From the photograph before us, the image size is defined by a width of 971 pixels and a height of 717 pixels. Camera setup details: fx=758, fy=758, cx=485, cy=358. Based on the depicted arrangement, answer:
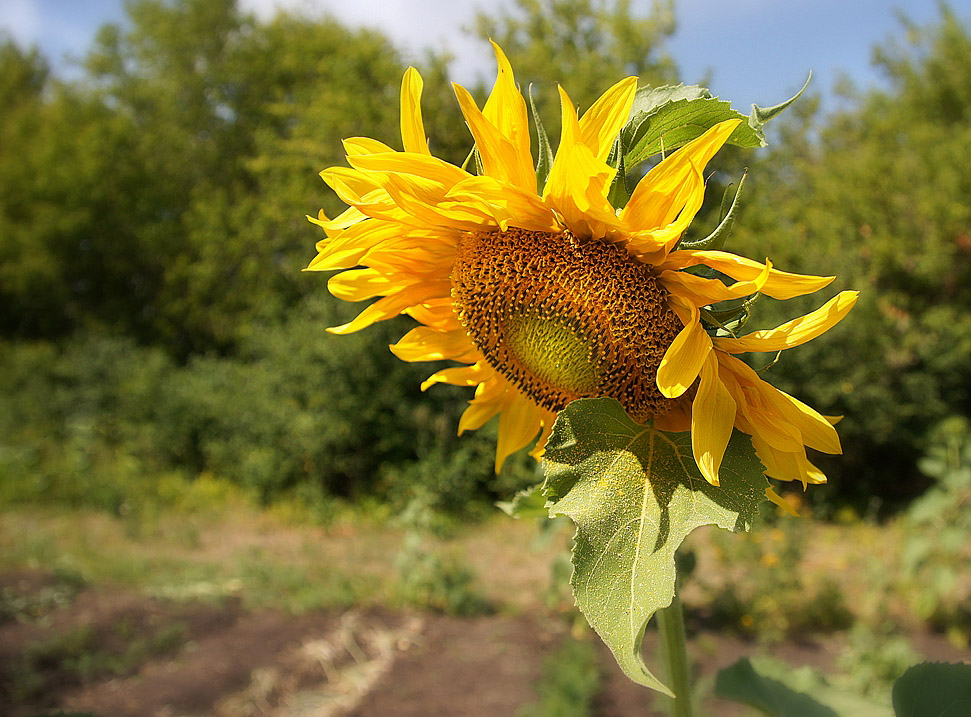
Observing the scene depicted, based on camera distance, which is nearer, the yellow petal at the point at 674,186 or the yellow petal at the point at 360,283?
the yellow petal at the point at 674,186

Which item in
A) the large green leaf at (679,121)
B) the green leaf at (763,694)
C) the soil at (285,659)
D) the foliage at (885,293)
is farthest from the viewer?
the foliage at (885,293)

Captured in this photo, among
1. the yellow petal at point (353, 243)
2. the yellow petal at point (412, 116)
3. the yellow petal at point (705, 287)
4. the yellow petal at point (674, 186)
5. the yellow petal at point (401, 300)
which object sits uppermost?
the yellow petal at point (412, 116)

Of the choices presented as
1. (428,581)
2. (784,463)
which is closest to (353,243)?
(784,463)

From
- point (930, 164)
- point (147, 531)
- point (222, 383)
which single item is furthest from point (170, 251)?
point (930, 164)

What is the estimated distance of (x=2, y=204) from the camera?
14688 millimetres

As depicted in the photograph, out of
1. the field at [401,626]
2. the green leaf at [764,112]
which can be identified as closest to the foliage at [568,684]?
the field at [401,626]

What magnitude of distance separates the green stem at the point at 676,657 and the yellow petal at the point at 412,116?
531 mm

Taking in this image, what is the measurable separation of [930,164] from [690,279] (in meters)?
9.14

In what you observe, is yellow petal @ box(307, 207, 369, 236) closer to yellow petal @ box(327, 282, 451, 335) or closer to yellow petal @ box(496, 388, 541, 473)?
yellow petal @ box(327, 282, 451, 335)

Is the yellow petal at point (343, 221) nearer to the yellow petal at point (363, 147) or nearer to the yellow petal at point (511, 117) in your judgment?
the yellow petal at point (363, 147)

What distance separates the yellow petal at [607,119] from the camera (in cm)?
69

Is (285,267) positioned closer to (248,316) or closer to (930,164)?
(248,316)

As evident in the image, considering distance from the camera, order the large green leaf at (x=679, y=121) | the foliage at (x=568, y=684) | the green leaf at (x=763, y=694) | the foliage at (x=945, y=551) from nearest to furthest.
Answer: the large green leaf at (x=679, y=121), the green leaf at (x=763, y=694), the foliage at (x=568, y=684), the foliage at (x=945, y=551)

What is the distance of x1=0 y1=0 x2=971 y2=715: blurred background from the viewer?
4930 mm
